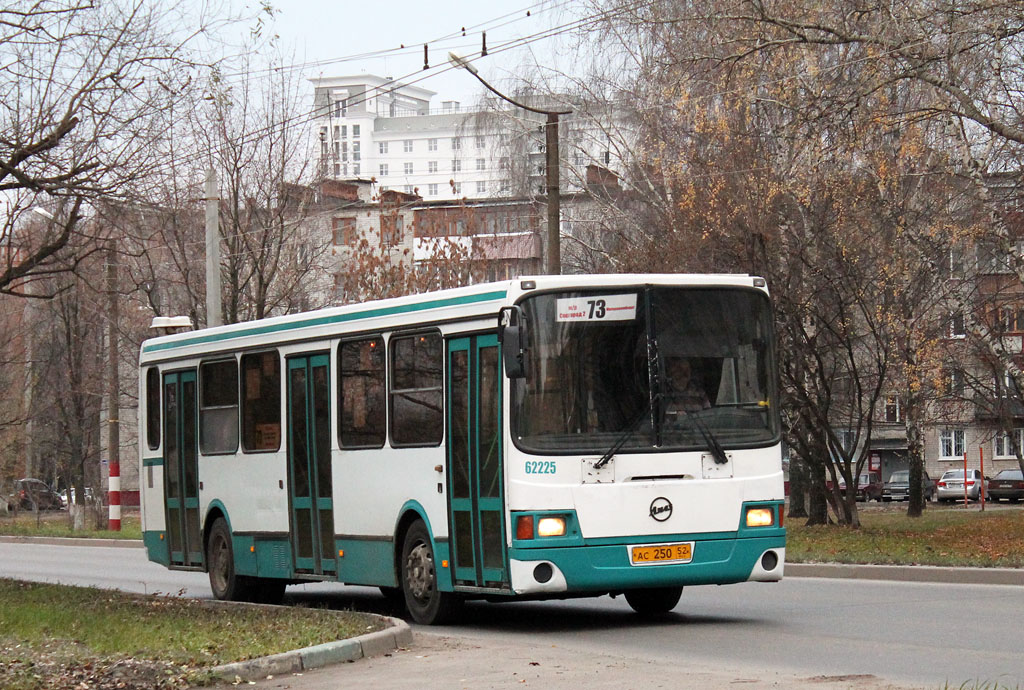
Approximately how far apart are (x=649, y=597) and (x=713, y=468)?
1.95 m

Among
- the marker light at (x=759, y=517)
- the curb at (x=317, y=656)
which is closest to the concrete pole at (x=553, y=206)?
the marker light at (x=759, y=517)

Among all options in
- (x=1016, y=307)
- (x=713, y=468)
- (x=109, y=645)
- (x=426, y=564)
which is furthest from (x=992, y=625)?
(x=1016, y=307)

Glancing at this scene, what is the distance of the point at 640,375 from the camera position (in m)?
13.2

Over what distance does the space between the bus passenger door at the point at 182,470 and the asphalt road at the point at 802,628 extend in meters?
0.99

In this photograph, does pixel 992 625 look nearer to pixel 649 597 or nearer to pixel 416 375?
pixel 649 597

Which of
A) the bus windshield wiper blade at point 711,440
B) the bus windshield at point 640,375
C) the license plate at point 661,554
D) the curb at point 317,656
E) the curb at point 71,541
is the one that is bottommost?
the curb at point 71,541

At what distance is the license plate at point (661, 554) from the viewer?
1311 centimetres

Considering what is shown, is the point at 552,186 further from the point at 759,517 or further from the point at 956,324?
the point at 759,517

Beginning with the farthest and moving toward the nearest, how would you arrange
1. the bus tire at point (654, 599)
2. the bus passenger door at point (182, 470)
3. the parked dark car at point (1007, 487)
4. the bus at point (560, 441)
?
the parked dark car at point (1007, 487) < the bus passenger door at point (182, 470) < the bus tire at point (654, 599) < the bus at point (560, 441)

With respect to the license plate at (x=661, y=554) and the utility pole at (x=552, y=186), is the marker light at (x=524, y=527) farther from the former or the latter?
the utility pole at (x=552, y=186)

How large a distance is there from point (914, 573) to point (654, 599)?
178 inches

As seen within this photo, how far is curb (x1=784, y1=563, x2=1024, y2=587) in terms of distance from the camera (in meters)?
17.0

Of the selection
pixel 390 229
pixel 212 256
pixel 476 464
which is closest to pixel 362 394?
pixel 476 464

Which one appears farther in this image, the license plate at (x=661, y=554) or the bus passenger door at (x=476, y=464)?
the bus passenger door at (x=476, y=464)
